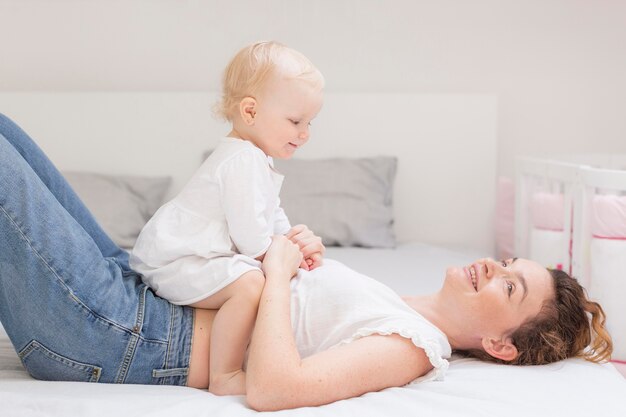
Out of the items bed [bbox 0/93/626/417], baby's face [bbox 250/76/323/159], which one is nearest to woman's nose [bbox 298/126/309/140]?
baby's face [bbox 250/76/323/159]

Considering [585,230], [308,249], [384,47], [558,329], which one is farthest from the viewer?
[384,47]

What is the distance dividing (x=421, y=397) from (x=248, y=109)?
62 cm

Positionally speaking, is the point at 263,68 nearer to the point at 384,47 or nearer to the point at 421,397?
the point at 421,397

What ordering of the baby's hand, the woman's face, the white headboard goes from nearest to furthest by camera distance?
the woman's face < the baby's hand < the white headboard

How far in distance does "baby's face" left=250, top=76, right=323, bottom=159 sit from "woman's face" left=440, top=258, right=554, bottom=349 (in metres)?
0.41

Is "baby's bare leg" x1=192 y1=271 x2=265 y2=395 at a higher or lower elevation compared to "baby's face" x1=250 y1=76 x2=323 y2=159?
lower

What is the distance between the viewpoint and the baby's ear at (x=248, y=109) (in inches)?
57.4

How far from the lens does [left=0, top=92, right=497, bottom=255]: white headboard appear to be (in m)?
3.16

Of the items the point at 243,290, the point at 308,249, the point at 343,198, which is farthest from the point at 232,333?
the point at 343,198

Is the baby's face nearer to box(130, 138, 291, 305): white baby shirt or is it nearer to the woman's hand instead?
box(130, 138, 291, 305): white baby shirt

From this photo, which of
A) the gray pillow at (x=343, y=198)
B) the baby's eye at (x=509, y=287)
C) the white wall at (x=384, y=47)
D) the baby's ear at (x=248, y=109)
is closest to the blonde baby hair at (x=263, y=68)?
the baby's ear at (x=248, y=109)

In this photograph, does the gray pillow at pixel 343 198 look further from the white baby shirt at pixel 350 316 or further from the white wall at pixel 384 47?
the white baby shirt at pixel 350 316

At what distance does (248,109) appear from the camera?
1465 millimetres

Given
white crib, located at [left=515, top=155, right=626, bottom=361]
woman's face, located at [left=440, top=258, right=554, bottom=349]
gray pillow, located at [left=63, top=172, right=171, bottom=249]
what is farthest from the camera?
gray pillow, located at [left=63, top=172, right=171, bottom=249]
